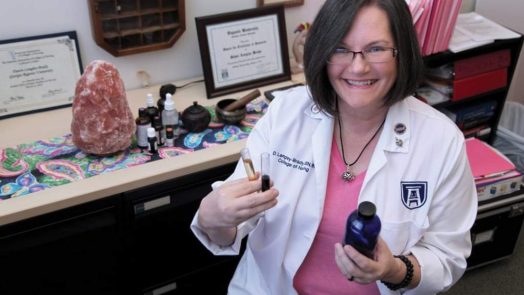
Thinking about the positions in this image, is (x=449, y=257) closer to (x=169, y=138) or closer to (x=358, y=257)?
(x=358, y=257)

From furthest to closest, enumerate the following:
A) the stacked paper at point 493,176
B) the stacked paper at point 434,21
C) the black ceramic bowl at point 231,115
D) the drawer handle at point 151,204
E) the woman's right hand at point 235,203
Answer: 1. the stacked paper at point 493,176
2. the stacked paper at point 434,21
3. the black ceramic bowl at point 231,115
4. the drawer handle at point 151,204
5. the woman's right hand at point 235,203

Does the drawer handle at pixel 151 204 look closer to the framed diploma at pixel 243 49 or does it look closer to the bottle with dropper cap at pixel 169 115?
the bottle with dropper cap at pixel 169 115

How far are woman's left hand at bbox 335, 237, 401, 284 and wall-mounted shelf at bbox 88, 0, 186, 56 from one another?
1223mm

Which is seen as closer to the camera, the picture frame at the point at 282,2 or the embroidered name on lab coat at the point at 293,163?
the embroidered name on lab coat at the point at 293,163

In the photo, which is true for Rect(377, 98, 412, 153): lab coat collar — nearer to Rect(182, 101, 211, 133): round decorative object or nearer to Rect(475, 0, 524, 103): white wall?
Rect(182, 101, 211, 133): round decorative object

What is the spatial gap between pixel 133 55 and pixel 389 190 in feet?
3.90

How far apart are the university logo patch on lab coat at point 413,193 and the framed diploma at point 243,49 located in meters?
0.99

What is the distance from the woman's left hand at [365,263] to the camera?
0.99 meters

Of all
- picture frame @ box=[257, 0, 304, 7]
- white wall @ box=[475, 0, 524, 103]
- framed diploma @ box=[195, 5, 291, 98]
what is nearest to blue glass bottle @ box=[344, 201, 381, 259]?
framed diploma @ box=[195, 5, 291, 98]

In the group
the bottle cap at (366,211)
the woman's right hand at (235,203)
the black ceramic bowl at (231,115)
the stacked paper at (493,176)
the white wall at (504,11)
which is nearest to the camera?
the bottle cap at (366,211)

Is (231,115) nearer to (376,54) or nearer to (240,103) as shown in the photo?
(240,103)

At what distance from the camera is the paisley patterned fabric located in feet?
4.79

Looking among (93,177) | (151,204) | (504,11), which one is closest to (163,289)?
(151,204)

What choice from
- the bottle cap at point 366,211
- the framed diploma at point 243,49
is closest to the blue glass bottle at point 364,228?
the bottle cap at point 366,211
